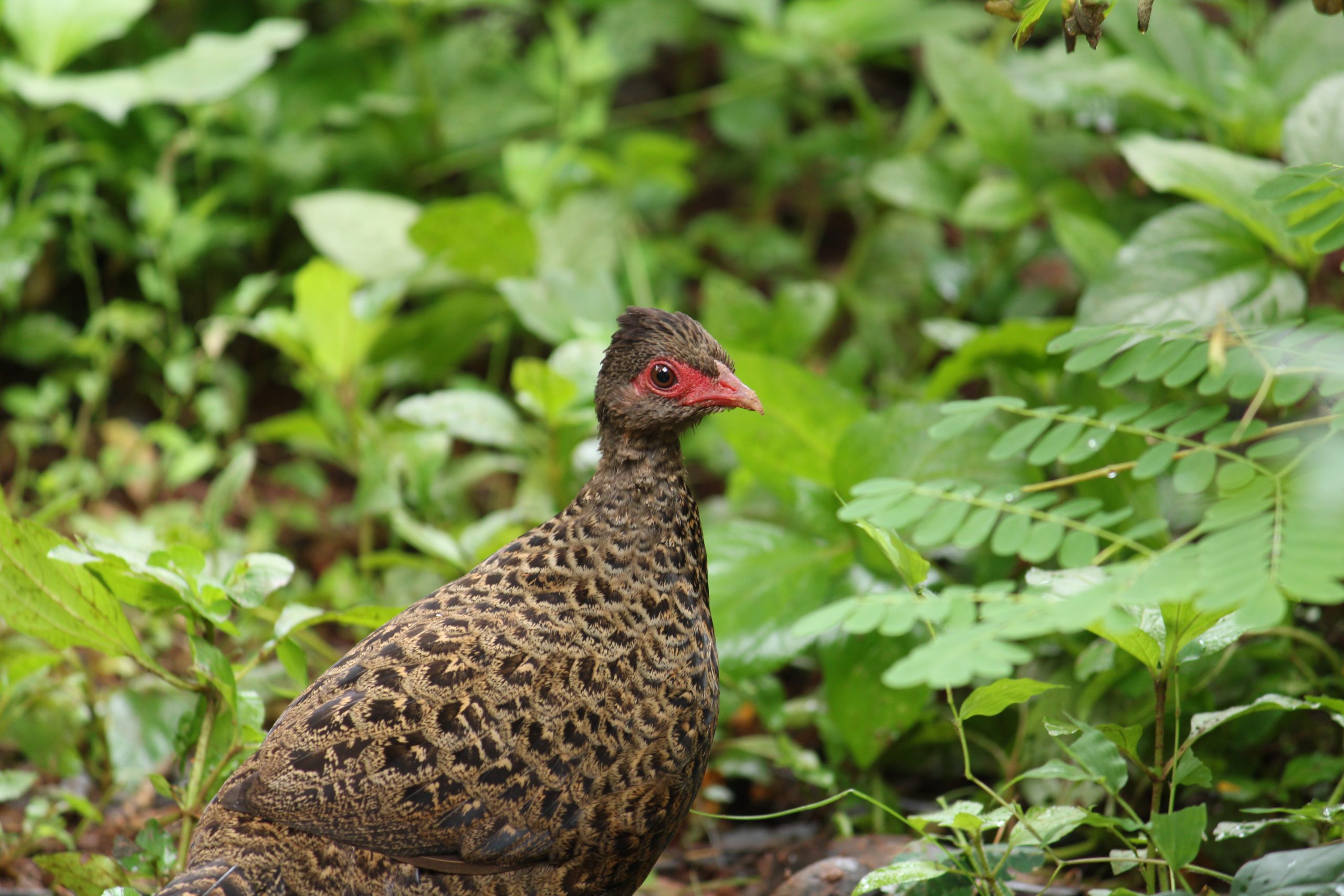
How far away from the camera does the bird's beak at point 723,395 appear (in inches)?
124

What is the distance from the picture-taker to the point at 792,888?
10.5ft

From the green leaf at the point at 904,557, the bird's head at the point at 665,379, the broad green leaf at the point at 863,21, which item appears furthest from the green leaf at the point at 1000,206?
the green leaf at the point at 904,557

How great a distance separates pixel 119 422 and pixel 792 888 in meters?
4.45

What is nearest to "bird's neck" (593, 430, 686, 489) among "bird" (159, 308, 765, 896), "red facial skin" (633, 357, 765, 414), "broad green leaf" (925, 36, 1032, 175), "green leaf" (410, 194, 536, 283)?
"bird" (159, 308, 765, 896)

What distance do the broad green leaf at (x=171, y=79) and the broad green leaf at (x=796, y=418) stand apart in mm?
2911

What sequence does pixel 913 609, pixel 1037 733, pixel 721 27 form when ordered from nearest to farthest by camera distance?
pixel 913 609 → pixel 1037 733 → pixel 721 27

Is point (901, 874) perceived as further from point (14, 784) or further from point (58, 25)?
point (58, 25)

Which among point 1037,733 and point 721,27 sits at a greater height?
point 721,27

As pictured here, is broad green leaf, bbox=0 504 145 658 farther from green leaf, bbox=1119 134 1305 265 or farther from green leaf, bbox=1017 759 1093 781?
green leaf, bbox=1119 134 1305 265

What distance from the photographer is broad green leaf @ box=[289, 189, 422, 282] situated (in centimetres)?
540

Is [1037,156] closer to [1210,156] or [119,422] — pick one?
[1210,156]

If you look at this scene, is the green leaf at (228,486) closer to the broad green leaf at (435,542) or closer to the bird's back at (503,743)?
the broad green leaf at (435,542)

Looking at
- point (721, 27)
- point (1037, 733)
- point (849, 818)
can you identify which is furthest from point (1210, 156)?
point (721, 27)

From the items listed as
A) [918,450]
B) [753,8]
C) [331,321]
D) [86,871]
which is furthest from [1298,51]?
[86,871]
